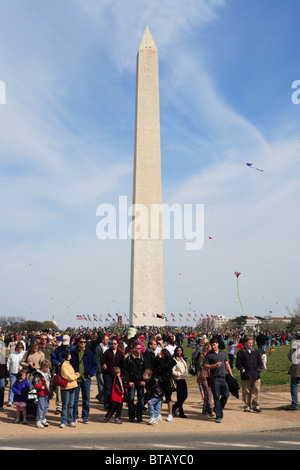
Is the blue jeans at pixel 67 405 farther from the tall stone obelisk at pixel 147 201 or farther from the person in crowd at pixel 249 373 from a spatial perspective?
the tall stone obelisk at pixel 147 201

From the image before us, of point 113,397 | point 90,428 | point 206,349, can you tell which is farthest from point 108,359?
point 206,349

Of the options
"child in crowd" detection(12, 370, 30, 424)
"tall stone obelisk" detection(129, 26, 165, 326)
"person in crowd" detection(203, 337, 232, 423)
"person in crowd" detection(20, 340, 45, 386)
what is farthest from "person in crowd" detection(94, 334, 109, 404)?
"tall stone obelisk" detection(129, 26, 165, 326)

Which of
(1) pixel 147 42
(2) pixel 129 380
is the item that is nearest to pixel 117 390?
(2) pixel 129 380

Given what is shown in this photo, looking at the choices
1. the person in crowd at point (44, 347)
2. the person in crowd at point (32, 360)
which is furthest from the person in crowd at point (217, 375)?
the person in crowd at point (44, 347)

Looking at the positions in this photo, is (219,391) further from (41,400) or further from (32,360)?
(32,360)
